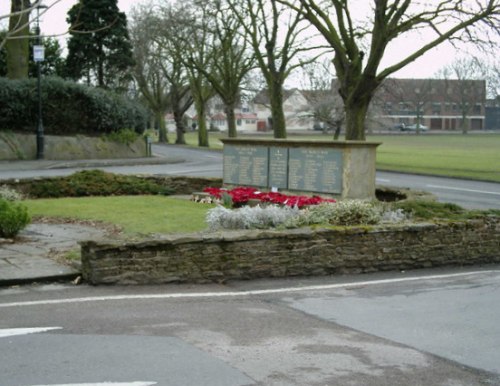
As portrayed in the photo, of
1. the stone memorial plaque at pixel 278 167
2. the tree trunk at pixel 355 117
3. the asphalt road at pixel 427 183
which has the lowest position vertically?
the asphalt road at pixel 427 183

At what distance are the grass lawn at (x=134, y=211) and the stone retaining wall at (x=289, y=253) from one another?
2795 mm

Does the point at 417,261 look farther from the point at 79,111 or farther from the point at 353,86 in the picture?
the point at 79,111

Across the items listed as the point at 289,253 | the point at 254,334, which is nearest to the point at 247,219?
the point at 289,253

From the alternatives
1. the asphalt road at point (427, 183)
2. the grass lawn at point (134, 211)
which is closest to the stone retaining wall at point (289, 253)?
the grass lawn at point (134, 211)

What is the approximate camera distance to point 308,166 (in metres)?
17.5

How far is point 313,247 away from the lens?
35.6 ft

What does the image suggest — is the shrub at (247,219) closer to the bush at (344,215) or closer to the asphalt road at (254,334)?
the bush at (344,215)

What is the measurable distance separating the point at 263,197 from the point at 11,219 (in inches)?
236

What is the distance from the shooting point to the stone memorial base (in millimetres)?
16875

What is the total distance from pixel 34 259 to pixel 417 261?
17.8 feet

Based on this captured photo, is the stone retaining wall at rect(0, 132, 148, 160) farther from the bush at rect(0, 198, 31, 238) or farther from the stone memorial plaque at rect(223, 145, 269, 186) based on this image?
the bush at rect(0, 198, 31, 238)

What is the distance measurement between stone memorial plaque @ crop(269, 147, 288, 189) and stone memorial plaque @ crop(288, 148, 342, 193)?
14 cm

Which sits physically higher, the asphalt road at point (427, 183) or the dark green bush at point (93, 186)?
the dark green bush at point (93, 186)

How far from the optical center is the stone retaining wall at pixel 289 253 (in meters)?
9.73
